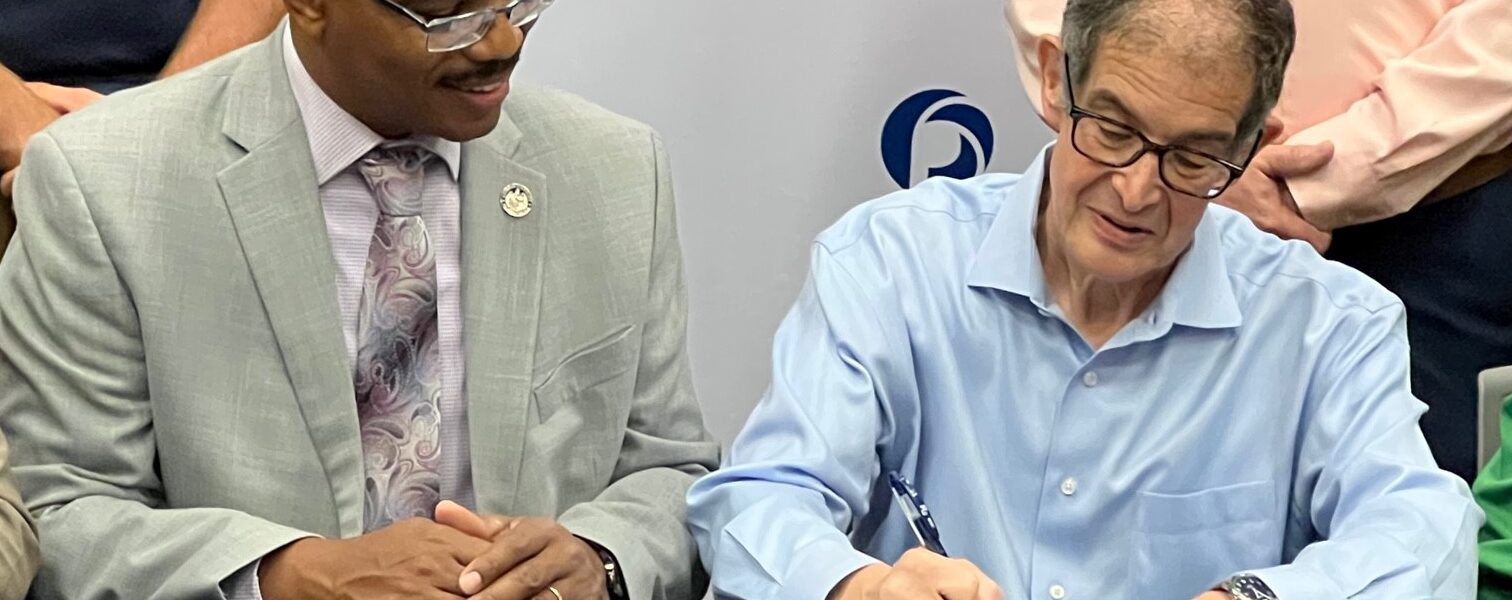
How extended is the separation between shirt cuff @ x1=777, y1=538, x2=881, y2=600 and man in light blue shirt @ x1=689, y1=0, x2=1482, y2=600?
0.09 metres

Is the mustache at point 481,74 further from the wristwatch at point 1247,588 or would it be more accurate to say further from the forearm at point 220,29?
the wristwatch at point 1247,588

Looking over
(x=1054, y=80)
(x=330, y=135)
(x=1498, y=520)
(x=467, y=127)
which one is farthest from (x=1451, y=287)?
(x=330, y=135)

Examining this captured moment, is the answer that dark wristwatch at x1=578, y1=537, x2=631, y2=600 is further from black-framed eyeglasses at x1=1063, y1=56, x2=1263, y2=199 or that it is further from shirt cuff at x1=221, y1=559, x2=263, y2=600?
black-framed eyeglasses at x1=1063, y1=56, x2=1263, y2=199

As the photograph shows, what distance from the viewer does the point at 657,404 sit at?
2.35 metres

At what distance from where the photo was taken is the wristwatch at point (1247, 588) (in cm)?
193

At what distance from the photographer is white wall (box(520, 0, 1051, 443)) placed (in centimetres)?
339

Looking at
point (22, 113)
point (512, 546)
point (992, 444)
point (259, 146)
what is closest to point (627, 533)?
point (512, 546)

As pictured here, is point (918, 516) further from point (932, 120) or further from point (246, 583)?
point (932, 120)

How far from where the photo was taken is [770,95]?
3.45m

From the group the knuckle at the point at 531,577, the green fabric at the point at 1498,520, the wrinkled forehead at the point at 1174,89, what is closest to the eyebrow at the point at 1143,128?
the wrinkled forehead at the point at 1174,89

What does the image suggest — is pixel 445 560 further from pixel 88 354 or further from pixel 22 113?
pixel 22 113

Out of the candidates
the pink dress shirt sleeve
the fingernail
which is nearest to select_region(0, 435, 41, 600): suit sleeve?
the fingernail

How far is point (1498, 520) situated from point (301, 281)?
1.26 m

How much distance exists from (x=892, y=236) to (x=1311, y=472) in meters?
0.49
